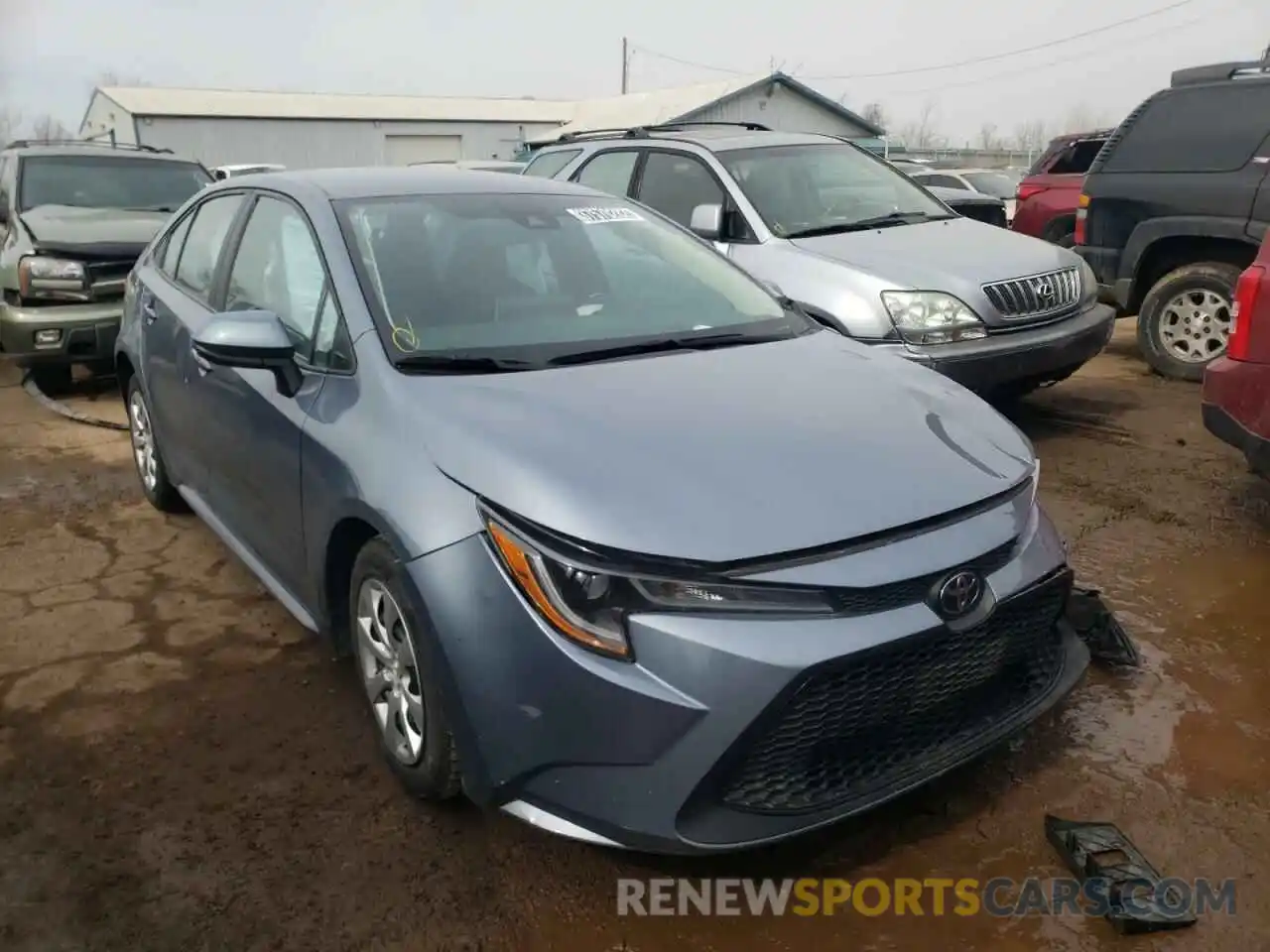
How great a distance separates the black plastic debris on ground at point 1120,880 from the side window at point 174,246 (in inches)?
158

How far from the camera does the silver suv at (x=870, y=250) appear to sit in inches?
207

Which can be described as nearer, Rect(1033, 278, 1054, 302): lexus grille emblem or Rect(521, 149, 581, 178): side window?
Rect(1033, 278, 1054, 302): lexus grille emblem

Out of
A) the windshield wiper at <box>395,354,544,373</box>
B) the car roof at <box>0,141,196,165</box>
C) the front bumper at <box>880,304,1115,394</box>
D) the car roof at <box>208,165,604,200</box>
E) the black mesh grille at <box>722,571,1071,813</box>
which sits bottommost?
the black mesh grille at <box>722,571,1071,813</box>

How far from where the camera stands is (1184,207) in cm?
709

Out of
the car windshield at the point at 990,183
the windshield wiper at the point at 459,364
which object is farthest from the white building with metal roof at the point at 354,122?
the windshield wiper at the point at 459,364

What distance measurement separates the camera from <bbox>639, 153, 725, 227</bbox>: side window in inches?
253

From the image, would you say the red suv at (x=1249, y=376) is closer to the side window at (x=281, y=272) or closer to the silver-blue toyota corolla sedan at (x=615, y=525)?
the silver-blue toyota corolla sedan at (x=615, y=525)

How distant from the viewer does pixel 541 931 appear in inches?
92.6

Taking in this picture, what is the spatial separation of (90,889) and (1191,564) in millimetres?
4038

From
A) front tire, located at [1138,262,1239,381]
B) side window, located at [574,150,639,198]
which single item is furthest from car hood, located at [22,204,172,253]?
front tire, located at [1138,262,1239,381]

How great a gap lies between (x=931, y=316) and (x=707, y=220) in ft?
4.78

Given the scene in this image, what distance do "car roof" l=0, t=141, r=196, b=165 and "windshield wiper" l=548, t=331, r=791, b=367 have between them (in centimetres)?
731

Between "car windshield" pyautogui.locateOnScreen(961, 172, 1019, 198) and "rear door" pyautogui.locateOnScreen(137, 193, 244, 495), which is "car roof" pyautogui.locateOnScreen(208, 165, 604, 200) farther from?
"car windshield" pyautogui.locateOnScreen(961, 172, 1019, 198)

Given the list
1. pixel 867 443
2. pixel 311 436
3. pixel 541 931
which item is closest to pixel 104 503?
pixel 311 436
